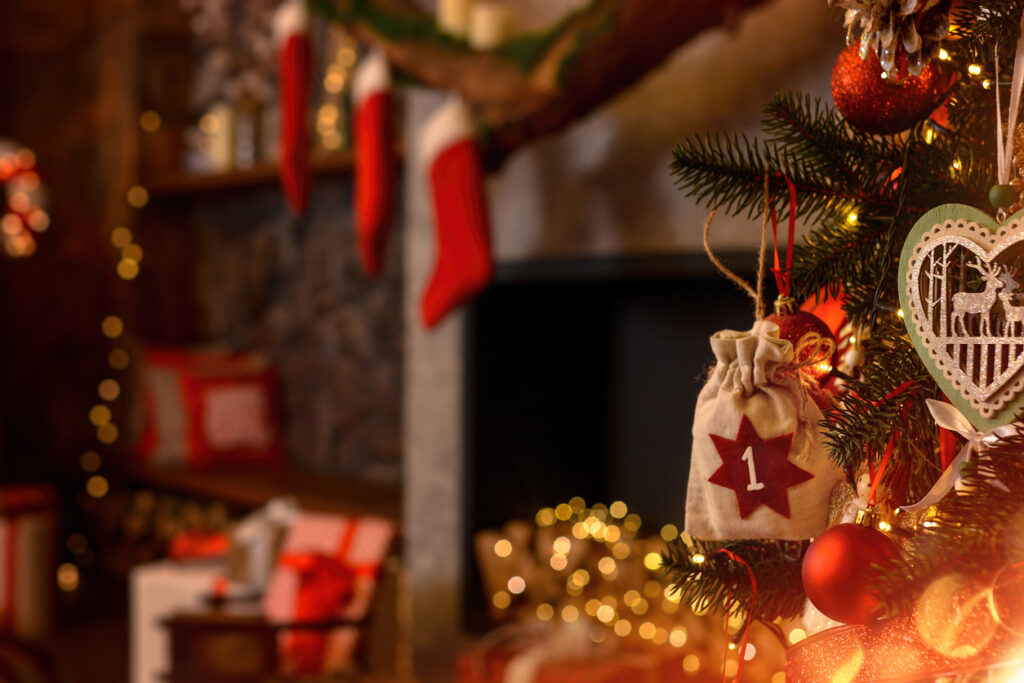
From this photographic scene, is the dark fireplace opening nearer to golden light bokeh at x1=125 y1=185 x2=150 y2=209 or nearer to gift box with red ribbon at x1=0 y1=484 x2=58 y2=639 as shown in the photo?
gift box with red ribbon at x1=0 y1=484 x2=58 y2=639

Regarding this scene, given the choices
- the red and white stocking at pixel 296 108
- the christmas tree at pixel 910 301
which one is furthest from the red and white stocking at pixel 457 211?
the christmas tree at pixel 910 301

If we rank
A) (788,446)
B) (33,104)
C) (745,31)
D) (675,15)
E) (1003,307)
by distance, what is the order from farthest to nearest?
(33,104), (745,31), (675,15), (788,446), (1003,307)

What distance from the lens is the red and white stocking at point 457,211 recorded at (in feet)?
6.77

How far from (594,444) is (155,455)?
2013 millimetres

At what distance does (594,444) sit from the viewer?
8.12 ft

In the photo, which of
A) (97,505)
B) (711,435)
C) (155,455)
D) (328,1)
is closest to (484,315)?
(328,1)

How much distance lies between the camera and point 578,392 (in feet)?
8.06

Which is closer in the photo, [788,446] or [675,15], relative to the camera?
[788,446]

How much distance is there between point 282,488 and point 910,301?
2.83m

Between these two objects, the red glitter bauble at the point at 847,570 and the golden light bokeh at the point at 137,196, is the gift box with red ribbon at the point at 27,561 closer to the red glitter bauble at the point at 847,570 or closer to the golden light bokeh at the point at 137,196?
the golden light bokeh at the point at 137,196

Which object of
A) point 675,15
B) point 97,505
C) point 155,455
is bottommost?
point 97,505

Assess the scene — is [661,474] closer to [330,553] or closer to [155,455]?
[330,553]

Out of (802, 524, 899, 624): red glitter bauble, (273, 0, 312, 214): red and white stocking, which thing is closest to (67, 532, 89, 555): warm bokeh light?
(273, 0, 312, 214): red and white stocking

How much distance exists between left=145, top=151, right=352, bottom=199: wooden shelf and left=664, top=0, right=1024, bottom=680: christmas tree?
2523 millimetres
